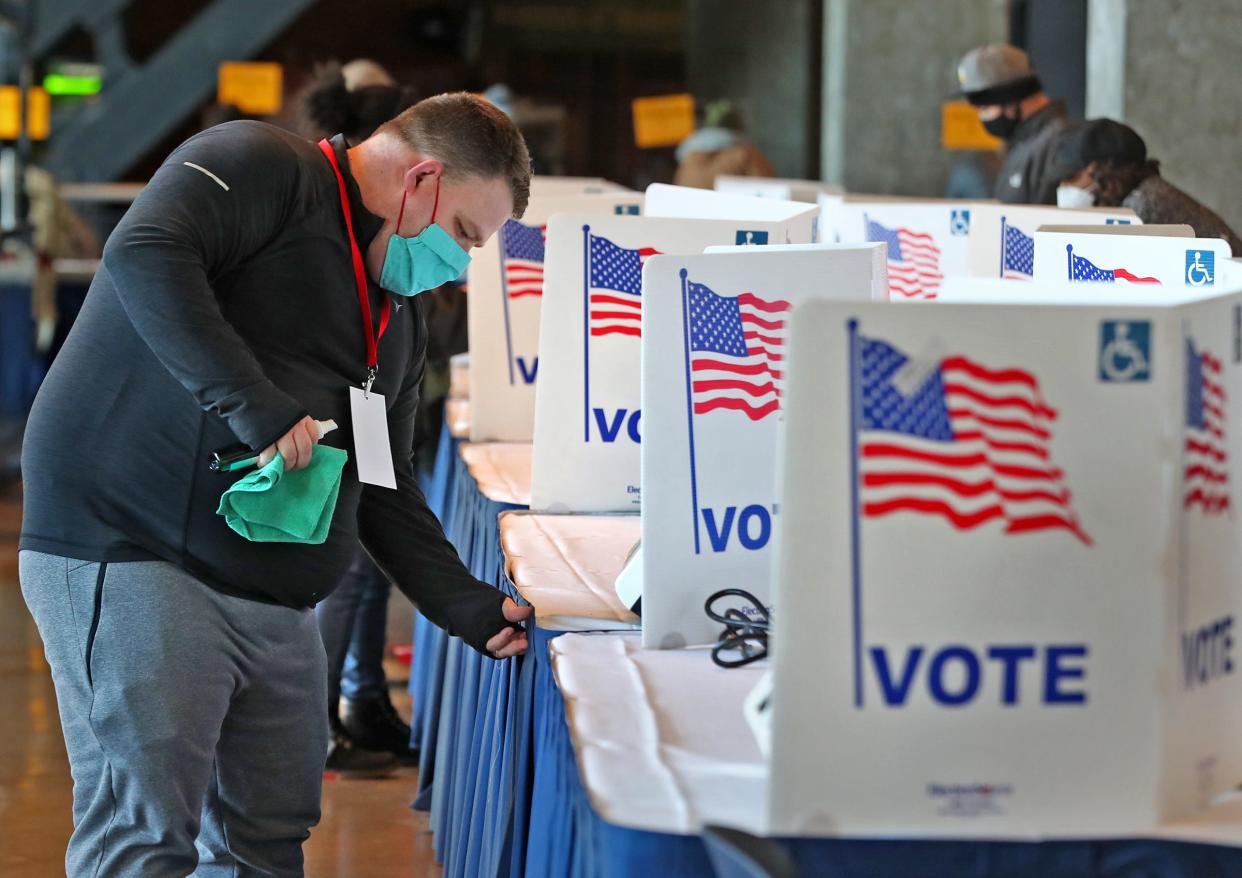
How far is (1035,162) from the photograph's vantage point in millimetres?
4953

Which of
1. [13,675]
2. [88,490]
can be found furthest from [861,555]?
[13,675]

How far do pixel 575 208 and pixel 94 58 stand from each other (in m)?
9.97

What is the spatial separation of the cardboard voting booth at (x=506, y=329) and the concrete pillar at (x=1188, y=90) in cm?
267

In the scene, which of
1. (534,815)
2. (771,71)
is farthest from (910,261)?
(771,71)

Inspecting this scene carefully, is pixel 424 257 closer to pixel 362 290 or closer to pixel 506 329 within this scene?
pixel 362 290

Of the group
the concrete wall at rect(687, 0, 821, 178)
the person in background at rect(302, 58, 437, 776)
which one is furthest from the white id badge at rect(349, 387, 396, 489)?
the concrete wall at rect(687, 0, 821, 178)

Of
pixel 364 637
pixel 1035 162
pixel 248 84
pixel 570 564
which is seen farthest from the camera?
pixel 248 84

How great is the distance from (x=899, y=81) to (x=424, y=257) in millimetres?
6593

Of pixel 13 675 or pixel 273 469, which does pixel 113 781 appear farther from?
pixel 13 675

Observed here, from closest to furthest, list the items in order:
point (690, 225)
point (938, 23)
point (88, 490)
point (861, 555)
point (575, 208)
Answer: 1. point (861, 555)
2. point (88, 490)
3. point (690, 225)
4. point (575, 208)
5. point (938, 23)

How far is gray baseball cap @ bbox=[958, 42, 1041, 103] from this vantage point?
543cm

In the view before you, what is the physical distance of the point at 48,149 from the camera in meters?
12.4

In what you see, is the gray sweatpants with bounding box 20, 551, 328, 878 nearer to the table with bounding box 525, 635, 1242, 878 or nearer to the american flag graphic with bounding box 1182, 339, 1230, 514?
the table with bounding box 525, 635, 1242, 878

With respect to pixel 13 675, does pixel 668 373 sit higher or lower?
higher
